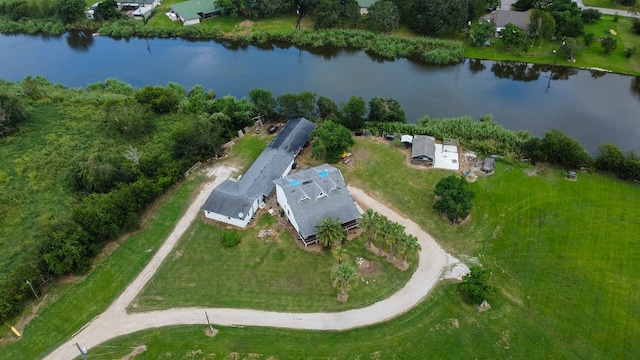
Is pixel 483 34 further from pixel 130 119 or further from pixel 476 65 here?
pixel 130 119

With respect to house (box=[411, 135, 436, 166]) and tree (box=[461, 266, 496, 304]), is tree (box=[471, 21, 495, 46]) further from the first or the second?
tree (box=[461, 266, 496, 304])

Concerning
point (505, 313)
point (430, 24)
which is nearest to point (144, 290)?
point (505, 313)

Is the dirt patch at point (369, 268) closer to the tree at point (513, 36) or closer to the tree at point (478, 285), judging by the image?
the tree at point (478, 285)

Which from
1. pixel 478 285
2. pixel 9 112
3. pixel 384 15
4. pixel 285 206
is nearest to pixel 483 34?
pixel 384 15

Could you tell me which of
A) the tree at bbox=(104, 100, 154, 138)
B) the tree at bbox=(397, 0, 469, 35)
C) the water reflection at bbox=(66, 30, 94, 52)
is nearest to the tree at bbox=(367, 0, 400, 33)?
the tree at bbox=(397, 0, 469, 35)

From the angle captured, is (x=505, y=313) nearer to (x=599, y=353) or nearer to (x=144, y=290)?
(x=599, y=353)

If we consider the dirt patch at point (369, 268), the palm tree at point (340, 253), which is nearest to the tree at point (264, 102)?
the palm tree at point (340, 253)
